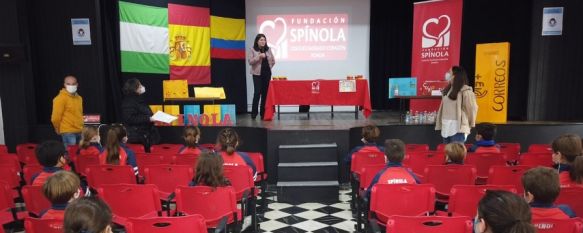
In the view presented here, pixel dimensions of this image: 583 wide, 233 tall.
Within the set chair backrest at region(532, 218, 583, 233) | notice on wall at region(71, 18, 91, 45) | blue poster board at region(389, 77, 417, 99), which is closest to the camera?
chair backrest at region(532, 218, 583, 233)

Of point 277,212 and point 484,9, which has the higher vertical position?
point 484,9

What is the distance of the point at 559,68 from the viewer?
27.3ft

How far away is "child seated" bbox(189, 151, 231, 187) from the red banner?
22.2 ft

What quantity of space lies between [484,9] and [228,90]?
6.62m

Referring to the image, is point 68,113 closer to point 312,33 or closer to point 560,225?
point 560,225

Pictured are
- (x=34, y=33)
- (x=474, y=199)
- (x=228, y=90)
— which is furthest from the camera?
(x=228, y=90)

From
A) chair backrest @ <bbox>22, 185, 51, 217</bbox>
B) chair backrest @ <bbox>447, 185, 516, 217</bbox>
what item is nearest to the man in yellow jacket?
chair backrest @ <bbox>22, 185, 51, 217</bbox>

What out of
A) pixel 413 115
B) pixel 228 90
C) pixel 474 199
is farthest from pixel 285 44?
pixel 474 199

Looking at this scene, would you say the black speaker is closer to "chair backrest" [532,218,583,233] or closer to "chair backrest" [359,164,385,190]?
"chair backrest" [359,164,385,190]

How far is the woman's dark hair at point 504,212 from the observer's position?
1.75 meters

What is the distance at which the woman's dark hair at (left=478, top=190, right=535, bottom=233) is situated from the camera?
68.7 inches

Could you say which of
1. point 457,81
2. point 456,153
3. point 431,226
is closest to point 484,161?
point 456,153

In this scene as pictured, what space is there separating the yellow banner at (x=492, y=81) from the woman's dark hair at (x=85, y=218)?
26.0ft

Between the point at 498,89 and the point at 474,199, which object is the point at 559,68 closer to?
the point at 498,89
